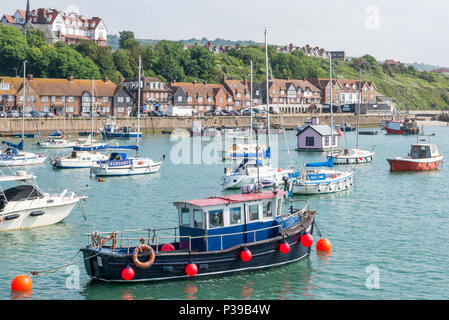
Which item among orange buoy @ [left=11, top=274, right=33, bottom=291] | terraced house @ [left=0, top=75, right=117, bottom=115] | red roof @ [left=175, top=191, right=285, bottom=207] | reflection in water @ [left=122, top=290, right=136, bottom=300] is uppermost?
terraced house @ [left=0, top=75, right=117, bottom=115]

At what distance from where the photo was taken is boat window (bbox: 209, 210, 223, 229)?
1007 inches

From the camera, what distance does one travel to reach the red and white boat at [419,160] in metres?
60.4

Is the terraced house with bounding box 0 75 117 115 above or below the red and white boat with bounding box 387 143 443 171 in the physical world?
above

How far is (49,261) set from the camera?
92.9 ft

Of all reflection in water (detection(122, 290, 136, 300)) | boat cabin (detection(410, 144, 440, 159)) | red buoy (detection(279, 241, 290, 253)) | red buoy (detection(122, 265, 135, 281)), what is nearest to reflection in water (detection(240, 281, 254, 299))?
red buoy (detection(279, 241, 290, 253))

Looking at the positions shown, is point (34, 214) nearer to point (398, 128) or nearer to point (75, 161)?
point (75, 161)

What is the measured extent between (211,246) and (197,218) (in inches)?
50.2

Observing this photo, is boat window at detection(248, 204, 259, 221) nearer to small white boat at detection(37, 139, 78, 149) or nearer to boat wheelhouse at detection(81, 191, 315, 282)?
boat wheelhouse at detection(81, 191, 315, 282)

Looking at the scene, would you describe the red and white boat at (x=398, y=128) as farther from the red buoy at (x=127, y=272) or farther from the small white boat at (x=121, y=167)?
the red buoy at (x=127, y=272)

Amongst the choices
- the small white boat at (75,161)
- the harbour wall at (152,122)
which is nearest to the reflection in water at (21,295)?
the small white boat at (75,161)

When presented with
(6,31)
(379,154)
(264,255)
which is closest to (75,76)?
(6,31)

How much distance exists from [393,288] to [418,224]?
1250 cm

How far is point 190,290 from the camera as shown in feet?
79.3

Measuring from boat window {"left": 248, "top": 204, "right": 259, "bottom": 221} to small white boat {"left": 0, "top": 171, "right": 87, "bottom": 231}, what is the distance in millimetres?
13087
